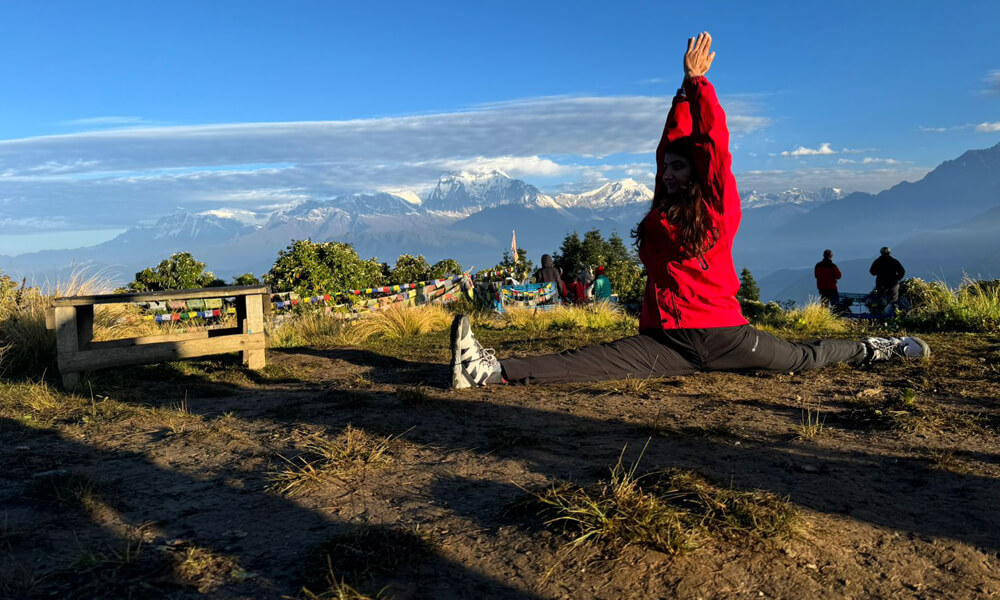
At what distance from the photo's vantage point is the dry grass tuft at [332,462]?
293cm

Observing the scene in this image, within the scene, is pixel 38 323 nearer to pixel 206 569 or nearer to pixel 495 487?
pixel 206 569

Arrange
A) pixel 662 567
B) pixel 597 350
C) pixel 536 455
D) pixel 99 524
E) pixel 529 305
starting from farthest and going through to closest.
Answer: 1. pixel 529 305
2. pixel 597 350
3. pixel 536 455
4. pixel 99 524
5. pixel 662 567

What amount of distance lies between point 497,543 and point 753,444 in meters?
1.68

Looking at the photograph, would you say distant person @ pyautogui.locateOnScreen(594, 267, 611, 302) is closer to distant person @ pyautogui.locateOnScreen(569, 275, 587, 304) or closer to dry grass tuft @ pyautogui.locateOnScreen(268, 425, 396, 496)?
distant person @ pyautogui.locateOnScreen(569, 275, 587, 304)

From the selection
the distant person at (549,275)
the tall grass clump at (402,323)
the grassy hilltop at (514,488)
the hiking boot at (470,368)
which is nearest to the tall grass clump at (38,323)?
the grassy hilltop at (514,488)

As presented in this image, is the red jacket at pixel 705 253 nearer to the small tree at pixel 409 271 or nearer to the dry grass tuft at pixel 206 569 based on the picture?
the dry grass tuft at pixel 206 569

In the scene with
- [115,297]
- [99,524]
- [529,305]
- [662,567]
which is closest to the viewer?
[662,567]

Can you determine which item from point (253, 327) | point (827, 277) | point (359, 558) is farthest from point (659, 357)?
point (827, 277)

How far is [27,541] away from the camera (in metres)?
2.40

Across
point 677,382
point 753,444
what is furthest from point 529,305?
point 753,444

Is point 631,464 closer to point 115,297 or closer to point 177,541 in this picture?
point 177,541

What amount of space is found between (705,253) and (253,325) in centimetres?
417

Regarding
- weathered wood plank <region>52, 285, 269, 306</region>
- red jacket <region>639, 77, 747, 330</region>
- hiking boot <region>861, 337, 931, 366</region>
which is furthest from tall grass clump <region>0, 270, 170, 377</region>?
hiking boot <region>861, 337, 931, 366</region>

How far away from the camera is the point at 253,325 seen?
21.0ft
